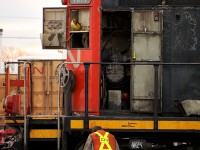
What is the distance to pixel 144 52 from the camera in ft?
31.5

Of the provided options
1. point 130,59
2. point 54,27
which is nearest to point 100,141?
point 130,59

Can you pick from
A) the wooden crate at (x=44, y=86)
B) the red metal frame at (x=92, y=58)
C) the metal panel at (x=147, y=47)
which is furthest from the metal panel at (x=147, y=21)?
the wooden crate at (x=44, y=86)

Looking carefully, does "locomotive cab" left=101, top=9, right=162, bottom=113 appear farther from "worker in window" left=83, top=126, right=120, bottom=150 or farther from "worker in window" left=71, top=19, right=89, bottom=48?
"worker in window" left=83, top=126, right=120, bottom=150

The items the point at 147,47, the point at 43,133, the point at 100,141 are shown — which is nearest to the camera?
the point at 100,141

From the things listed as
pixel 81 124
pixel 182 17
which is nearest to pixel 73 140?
pixel 81 124

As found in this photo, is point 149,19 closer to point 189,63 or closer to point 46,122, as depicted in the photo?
point 189,63

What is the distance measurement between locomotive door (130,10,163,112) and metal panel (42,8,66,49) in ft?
4.48

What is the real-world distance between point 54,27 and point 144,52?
1820 mm

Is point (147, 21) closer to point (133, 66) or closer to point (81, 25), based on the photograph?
point (133, 66)

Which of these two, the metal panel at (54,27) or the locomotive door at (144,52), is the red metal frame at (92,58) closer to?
the metal panel at (54,27)

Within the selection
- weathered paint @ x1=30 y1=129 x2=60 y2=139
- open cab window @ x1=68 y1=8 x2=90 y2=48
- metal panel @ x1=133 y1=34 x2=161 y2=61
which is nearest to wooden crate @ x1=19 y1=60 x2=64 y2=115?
weathered paint @ x1=30 y1=129 x2=60 y2=139

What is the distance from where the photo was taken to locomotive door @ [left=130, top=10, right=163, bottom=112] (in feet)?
31.5

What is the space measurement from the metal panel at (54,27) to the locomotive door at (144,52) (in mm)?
1366

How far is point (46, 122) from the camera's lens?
9.61 meters
